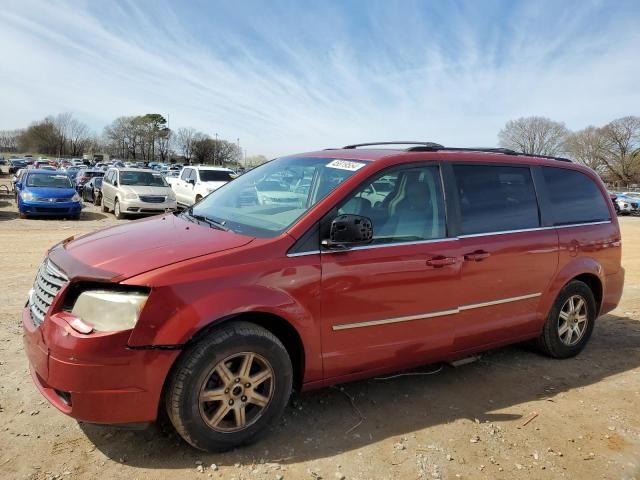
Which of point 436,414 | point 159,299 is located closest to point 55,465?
point 159,299

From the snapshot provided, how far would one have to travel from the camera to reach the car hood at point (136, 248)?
2787 mm

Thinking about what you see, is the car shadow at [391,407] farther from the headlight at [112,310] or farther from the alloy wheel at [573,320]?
the headlight at [112,310]

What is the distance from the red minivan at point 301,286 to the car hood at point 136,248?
16mm

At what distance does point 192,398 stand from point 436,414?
1.78 metres

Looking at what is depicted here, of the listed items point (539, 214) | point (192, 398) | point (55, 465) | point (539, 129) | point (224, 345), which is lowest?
point (55, 465)

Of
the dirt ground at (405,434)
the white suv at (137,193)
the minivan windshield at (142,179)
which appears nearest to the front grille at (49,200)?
the white suv at (137,193)

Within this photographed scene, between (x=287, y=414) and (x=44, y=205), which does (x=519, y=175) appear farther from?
(x=44, y=205)

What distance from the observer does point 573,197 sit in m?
4.85

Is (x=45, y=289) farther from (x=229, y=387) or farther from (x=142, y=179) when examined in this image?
(x=142, y=179)

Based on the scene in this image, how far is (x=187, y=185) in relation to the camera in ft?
62.9

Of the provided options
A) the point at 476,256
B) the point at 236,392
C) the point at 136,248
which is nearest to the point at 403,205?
the point at 476,256

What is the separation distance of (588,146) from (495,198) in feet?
281

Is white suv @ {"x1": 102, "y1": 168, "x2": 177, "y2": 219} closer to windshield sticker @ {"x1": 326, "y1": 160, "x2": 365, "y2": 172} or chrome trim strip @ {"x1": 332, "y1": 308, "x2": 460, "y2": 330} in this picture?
windshield sticker @ {"x1": 326, "y1": 160, "x2": 365, "y2": 172}

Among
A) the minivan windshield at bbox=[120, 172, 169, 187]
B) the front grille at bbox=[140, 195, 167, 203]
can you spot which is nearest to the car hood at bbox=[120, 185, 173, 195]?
the front grille at bbox=[140, 195, 167, 203]
